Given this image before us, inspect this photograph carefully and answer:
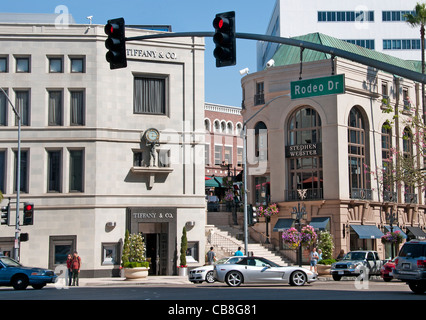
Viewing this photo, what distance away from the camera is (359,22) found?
8069cm

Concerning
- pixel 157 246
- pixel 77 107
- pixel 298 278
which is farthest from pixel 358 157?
pixel 298 278

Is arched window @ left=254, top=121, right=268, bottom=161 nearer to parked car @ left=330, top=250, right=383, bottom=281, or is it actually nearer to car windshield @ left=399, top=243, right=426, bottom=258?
parked car @ left=330, top=250, right=383, bottom=281

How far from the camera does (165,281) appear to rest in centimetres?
3281

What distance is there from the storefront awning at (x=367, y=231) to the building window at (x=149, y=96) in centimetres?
1872

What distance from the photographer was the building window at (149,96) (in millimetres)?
38125

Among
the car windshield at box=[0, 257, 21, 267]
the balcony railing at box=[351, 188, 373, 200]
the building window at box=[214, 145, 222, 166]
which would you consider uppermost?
the building window at box=[214, 145, 222, 166]

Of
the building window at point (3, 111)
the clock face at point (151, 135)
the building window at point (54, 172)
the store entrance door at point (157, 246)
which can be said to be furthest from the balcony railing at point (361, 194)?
the building window at point (3, 111)

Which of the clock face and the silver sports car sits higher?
the clock face

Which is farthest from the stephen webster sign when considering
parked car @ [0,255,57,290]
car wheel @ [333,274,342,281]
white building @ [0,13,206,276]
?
parked car @ [0,255,57,290]

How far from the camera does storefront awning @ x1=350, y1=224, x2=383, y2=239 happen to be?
160ft

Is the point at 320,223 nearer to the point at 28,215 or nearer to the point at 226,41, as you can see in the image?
the point at 28,215

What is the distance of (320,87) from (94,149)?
68.1 ft

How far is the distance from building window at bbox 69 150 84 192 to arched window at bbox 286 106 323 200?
1926 cm

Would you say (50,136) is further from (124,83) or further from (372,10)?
(372,10)
